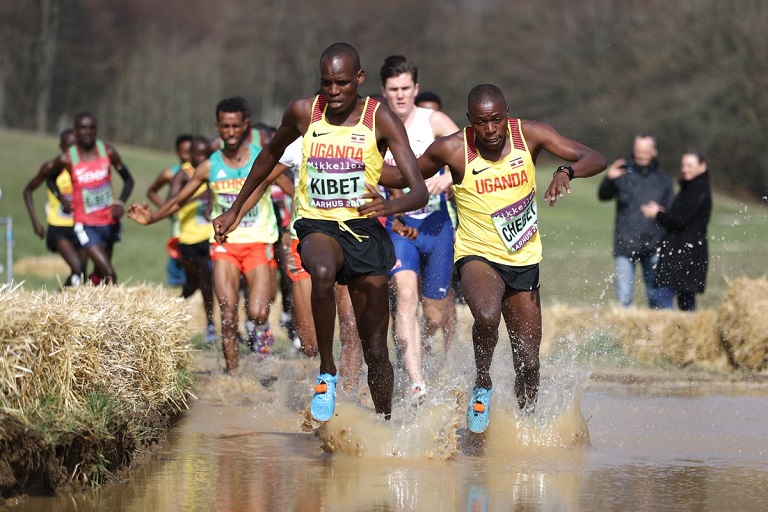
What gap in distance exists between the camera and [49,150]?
163 feet

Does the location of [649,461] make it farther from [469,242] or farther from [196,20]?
[196,20]

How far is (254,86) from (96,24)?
9.94m

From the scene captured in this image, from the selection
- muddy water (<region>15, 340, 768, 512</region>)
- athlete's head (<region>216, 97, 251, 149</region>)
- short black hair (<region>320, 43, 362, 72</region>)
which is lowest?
muddy water (<region>15, 340, 768, 512</region>)

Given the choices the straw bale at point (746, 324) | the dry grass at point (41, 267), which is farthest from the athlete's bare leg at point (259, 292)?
the dry grass at point (41, 267)

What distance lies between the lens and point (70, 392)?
6.30 m

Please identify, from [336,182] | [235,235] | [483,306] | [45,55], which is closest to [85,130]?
[235,235]

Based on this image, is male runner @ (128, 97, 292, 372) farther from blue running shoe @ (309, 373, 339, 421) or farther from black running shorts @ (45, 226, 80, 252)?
black running shorts @ (45, 226, 80, 252)

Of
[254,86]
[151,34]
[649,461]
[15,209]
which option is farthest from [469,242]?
[151,34]

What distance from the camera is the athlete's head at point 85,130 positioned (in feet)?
44.0

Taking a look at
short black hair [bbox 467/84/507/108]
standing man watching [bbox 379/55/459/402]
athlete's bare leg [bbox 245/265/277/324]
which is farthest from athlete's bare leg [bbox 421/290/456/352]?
short black hair [bbox 467/84/507/108]

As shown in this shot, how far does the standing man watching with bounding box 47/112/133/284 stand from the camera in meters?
13.5

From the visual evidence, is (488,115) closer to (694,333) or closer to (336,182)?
(336,182)

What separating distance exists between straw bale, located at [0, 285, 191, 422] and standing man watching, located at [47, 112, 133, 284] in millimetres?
4677

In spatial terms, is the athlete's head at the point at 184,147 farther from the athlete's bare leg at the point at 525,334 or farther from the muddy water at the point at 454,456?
the athlete's bare leg at the point at 525,334
